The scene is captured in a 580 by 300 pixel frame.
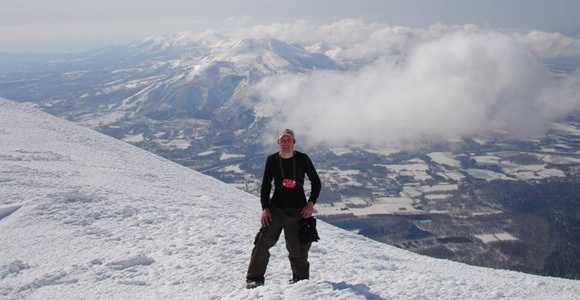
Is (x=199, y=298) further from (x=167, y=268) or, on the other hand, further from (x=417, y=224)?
(x=417, y=224)

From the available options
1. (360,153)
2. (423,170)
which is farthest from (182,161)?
(423,170)

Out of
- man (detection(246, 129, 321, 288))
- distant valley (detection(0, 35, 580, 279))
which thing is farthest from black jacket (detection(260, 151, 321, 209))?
distant valley (detection(0, 35, 580, 279))

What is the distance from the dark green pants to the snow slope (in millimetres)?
328

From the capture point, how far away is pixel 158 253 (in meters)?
7.10

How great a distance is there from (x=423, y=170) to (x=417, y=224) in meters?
58.6

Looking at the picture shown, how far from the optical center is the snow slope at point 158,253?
18.5 feet

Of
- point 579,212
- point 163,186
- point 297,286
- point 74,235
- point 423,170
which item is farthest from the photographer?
point 423,170

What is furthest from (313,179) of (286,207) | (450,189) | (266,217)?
(450,189)

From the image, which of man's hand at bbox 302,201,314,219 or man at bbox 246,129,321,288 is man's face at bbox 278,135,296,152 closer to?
man at bbox 246,129,321,288

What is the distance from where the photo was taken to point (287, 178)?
570cm

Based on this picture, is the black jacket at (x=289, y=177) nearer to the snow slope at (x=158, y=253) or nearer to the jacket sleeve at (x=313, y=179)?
the jacket sleeve at (x=313, y=179)

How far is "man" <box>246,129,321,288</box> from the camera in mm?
5664

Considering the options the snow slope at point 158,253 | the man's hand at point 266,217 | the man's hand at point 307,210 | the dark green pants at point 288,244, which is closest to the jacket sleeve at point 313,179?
the man's hand at point 307,210

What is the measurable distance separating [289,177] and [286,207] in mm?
552
